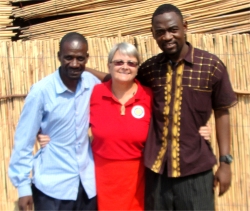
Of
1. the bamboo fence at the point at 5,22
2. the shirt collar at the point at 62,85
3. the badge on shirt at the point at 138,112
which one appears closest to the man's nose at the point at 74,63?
the shirt collar at the point at 62,85

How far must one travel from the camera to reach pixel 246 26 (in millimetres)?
4578

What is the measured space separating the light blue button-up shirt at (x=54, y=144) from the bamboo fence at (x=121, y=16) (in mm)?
2232

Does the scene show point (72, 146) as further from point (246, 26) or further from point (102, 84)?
point (246, 26)

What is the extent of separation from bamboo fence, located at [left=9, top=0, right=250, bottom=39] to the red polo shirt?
2.09 meters

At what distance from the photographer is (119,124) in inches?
107

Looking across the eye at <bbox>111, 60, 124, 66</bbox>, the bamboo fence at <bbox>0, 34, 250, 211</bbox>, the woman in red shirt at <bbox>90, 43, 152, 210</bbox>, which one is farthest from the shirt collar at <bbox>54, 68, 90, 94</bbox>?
the bamboo fence at <bbox>0, 34, 250, 211</bbox>

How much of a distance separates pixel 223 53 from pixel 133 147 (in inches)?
66.5

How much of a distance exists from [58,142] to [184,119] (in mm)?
796

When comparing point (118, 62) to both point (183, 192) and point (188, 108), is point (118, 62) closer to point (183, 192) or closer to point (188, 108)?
point (188, 108)

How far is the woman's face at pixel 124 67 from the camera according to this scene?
2.73m

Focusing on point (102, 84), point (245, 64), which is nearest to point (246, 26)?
point (245, 64)

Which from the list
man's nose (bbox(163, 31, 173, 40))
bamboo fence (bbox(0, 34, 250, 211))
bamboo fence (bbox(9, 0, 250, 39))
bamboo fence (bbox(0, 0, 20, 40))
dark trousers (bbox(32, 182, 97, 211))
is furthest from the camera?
bamboo fence (bbox(0, 0, 20, 40))

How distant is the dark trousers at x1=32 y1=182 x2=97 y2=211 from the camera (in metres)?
2.67

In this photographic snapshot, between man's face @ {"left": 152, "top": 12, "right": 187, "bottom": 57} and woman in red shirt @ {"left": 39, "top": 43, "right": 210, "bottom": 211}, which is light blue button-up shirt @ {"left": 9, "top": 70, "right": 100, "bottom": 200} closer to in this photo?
woman in red shirt @ {"left": 39, "top": 43, "right": 210, "bottom": 211}
